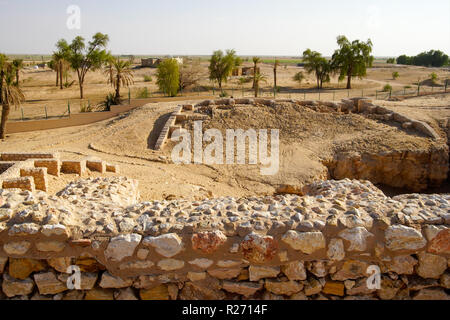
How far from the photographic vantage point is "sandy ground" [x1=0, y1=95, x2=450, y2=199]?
397 inches

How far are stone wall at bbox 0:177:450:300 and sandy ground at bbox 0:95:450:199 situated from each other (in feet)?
15.5

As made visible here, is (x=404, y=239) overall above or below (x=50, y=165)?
above

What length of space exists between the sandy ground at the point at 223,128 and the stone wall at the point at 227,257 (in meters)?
4.73

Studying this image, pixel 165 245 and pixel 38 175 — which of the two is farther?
pixel 38 175

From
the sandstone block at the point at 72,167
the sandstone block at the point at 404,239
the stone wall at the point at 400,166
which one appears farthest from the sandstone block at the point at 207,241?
the stone wall at the point at 400,166

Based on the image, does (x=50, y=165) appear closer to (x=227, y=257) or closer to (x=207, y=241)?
(x=207, y=241)

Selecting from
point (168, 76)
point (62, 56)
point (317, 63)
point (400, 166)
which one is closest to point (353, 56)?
point (317, 63)

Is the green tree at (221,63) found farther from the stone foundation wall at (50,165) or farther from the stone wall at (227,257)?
the stone wall at (227,257)

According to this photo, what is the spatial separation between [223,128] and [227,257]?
10.7 meters

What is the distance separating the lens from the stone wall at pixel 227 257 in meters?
3.39

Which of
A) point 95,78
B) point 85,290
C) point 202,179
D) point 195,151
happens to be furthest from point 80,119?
point 95,78

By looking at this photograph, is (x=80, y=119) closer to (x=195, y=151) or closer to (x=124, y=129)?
(x=124, y=129)

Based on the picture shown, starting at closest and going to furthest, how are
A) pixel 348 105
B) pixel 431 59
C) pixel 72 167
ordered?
pixel 72 167 → pixel 348 105 → pixel 431 59

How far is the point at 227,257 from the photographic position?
342 cm
